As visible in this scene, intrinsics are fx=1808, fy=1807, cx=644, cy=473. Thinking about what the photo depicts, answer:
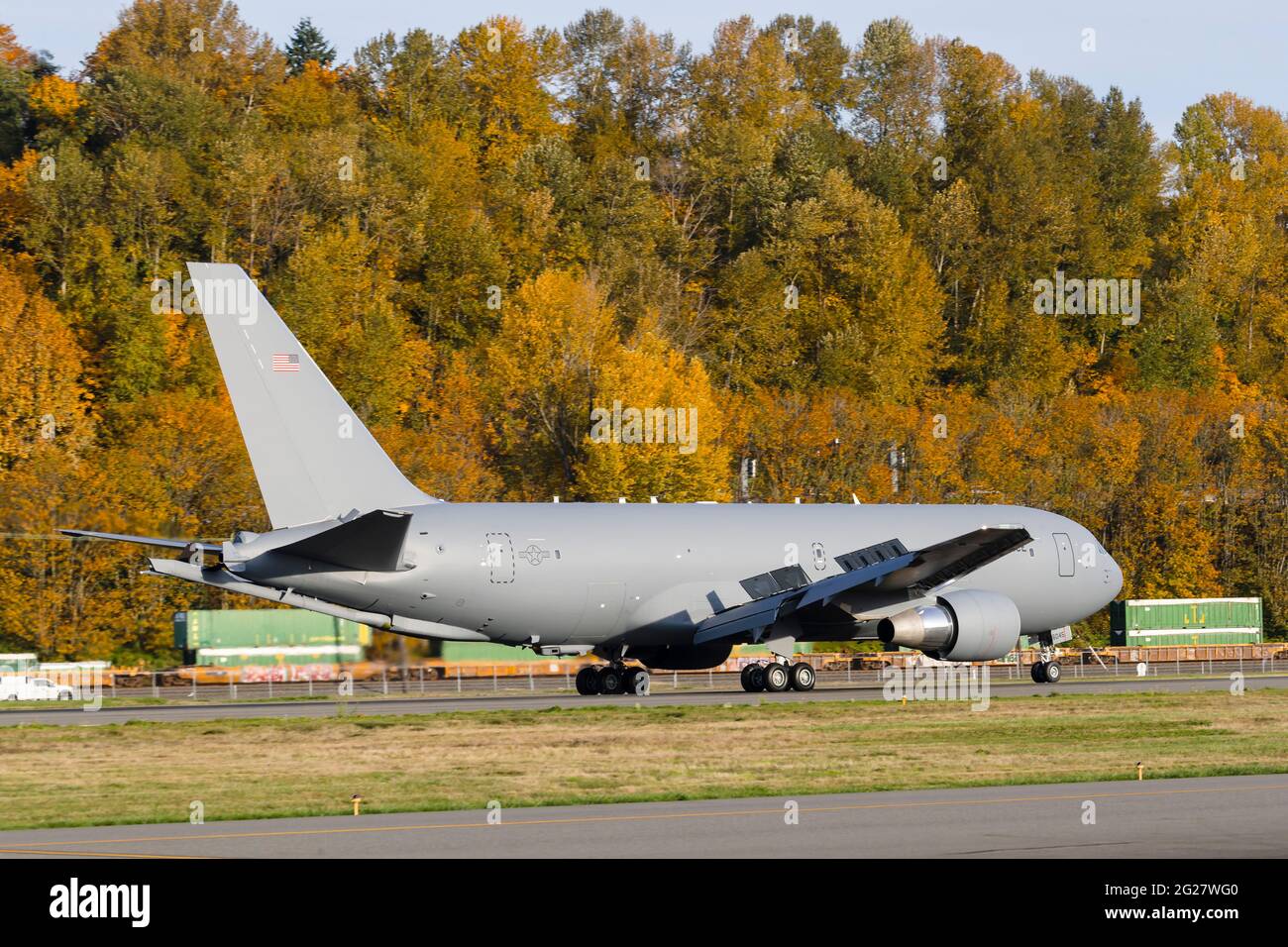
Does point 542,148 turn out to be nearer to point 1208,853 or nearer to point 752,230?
point 752,230

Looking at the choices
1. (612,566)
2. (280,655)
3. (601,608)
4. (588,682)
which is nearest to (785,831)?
(612,566)

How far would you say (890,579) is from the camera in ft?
140

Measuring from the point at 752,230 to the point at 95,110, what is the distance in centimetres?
4336

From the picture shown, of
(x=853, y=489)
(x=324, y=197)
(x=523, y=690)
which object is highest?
(x=324, y=197)

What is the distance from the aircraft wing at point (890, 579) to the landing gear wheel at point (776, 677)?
1.95 m

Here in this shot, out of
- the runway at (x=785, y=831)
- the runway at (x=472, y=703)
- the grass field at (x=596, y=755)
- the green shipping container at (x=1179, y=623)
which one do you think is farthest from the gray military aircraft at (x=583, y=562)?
the green shipping container at (x=1179, y=623)

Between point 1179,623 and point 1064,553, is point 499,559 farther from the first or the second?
point 1179,623

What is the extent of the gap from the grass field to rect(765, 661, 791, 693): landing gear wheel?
5009mm

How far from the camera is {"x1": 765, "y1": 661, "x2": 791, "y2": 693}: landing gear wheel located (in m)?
44.9

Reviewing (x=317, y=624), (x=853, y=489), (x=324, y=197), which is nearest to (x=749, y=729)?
(x=317, y=624)

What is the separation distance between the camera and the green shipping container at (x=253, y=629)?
2109 inches

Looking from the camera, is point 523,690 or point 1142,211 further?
point 1142,211
